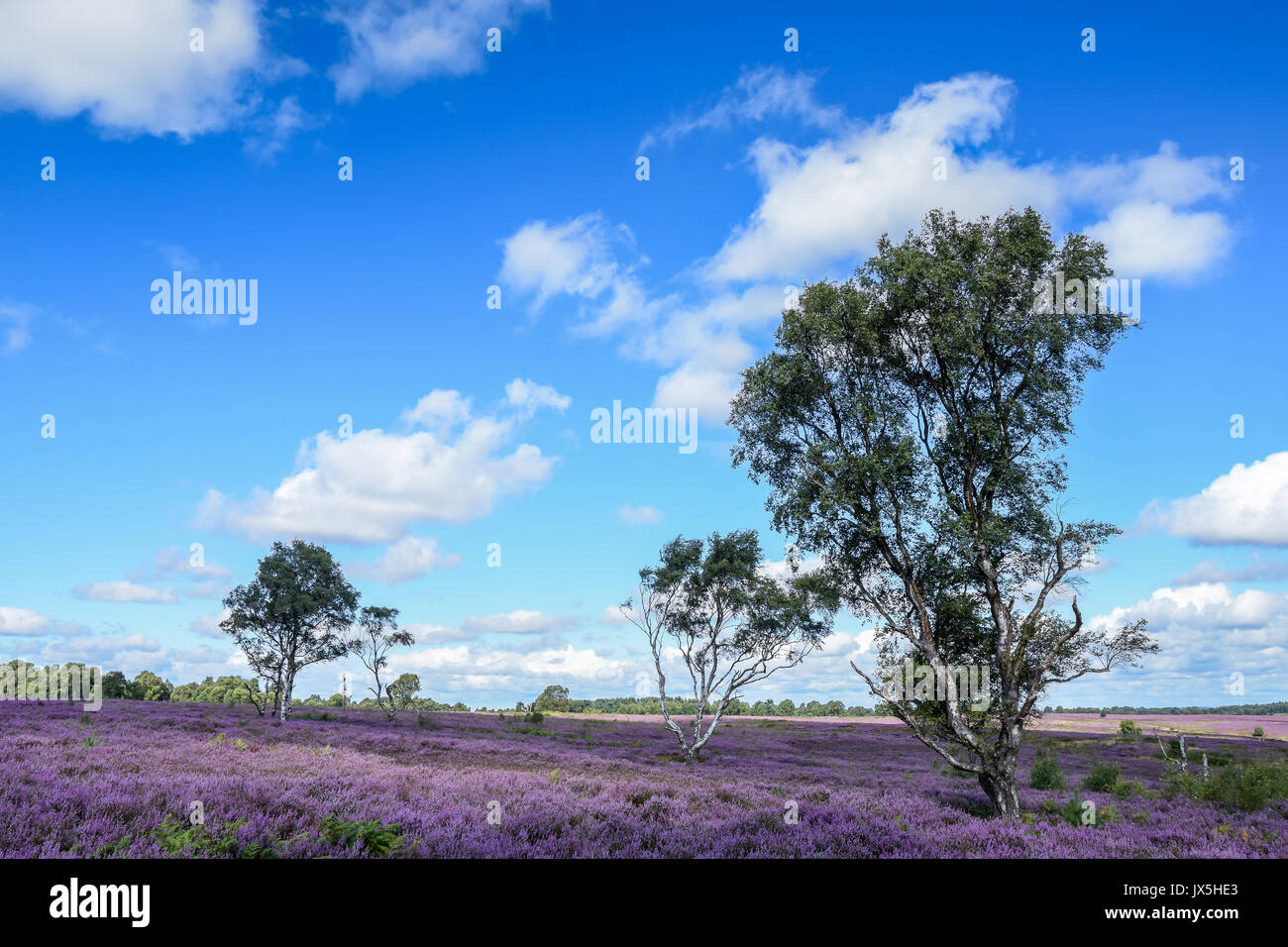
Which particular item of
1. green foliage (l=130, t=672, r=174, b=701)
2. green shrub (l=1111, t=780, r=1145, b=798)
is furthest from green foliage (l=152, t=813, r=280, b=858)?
green foliage (l=130, t=672, r=174, b=701)

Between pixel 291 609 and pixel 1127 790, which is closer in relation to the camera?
pixel 1127 790

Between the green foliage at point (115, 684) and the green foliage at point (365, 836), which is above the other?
the green foliage at point (365, 836)

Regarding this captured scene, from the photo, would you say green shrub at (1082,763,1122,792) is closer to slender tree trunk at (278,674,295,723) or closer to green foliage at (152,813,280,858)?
green foliage at (152,813,280,858)

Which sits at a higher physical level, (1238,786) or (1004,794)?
(1004,794)

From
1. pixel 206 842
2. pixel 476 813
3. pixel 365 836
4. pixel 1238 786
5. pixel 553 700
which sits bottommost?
pixel 553 700

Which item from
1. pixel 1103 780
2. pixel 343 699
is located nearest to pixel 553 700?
pixel 343 699

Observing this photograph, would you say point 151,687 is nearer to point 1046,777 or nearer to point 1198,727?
point 1046,777

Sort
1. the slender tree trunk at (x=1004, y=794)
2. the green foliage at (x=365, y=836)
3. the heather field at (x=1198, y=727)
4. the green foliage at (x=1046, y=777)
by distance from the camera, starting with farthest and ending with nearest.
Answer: the heather field at (x=1198, y=727)
the green foliage at (x=1046, y=777)
the slender tree trunk at (x=1004, y=794)
the green foliage at (x=365, y=836)

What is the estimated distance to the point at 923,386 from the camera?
59.1 ft

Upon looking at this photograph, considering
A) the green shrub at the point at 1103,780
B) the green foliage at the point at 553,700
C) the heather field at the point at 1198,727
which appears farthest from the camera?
the green foliage at the point at 553,700

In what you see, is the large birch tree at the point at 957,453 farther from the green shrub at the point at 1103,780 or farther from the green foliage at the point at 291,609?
the green foliage at the point at 291,609

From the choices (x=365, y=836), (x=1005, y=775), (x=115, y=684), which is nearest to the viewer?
(x=365, y=836)

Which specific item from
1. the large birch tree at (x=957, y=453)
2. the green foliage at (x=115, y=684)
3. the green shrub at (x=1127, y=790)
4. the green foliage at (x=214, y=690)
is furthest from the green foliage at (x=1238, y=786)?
the green foliage at (x=214, y=690)
